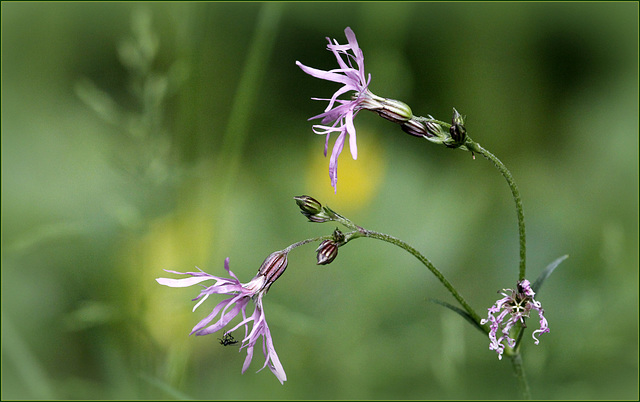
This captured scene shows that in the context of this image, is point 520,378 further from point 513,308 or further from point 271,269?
point 271,269

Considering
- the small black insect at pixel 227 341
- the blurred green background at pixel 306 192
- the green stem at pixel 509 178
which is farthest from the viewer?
the blurred green background at pixel 306 192

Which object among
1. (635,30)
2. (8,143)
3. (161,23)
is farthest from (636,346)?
(8,143)

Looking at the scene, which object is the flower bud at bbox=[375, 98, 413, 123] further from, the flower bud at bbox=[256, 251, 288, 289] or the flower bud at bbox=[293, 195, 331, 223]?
the flower bud at bbox=[256, 251, 288, 289]

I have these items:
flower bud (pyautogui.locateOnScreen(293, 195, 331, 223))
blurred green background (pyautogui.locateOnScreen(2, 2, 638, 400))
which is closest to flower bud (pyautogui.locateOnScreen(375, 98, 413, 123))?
flower bud (pyautogui.locateOnScreen(293, 195, 331, 223))

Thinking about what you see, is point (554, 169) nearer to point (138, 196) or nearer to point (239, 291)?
point (138, 196)

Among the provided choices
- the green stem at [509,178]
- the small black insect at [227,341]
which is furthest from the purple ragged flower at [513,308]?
the small black insect at [227,341]

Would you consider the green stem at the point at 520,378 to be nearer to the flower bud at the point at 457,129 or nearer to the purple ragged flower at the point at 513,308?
the purple ragged flower at the point at 513,308

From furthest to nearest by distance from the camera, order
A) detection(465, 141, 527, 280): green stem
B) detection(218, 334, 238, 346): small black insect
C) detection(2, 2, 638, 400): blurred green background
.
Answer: detection(2, 2, 638, 400): blurred green background
detection(218, 334, 238, 346): small black insect
detection(465, 141, 527, 280): green stem
